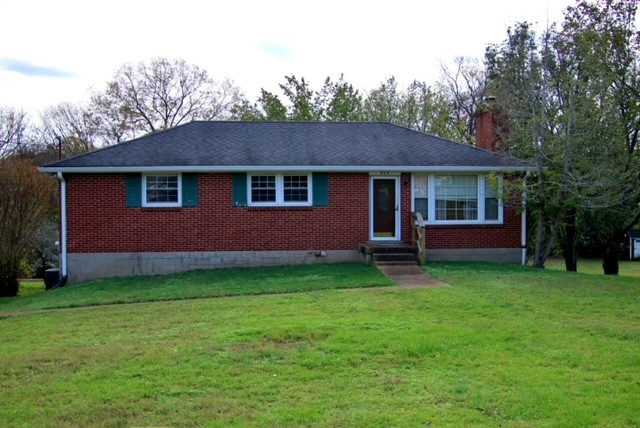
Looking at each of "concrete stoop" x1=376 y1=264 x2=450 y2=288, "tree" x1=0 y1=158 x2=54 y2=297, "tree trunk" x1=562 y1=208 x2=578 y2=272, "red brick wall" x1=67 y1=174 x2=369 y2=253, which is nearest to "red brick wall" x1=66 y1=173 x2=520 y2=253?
"red brick wall" x1=67 y1=174 x2=369 y2=253

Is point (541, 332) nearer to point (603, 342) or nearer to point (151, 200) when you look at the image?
point (603, 342)

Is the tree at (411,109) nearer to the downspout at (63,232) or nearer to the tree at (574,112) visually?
the tree at (574,112)

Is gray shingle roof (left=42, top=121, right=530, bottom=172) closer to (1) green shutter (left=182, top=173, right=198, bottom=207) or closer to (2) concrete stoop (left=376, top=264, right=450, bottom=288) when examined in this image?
(1) green shutter (left=182, top=173, right=198, bottom=207)

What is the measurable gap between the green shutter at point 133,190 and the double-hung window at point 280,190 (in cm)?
300

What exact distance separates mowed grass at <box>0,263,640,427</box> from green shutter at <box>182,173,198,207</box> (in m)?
6.08

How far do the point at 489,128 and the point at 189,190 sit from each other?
968cm

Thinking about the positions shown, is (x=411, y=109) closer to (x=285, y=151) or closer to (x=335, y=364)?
(x=285, y=151)

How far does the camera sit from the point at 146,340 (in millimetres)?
8211

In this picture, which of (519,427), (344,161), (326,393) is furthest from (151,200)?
(519,427)

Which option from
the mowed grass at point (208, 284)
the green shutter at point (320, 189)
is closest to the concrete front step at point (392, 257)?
the mowed grass at point (208, 284)

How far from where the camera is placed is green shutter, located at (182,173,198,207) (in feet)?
55.1

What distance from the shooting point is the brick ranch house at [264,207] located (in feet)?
54.7

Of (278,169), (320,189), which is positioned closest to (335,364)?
(278,169)

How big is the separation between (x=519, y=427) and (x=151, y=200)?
1366 centimetres
